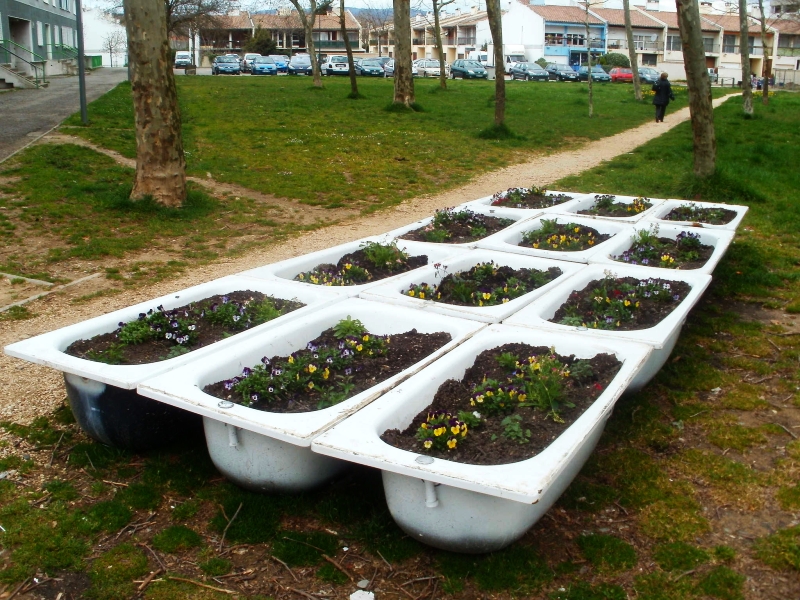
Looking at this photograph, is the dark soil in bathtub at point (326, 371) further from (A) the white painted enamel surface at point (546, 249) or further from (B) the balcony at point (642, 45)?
(B) the balcony at point (642, 45)

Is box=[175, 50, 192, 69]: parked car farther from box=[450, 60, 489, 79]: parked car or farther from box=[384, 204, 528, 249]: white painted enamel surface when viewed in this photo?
box=[384, 204, 528, 249]: white painted enamel surface

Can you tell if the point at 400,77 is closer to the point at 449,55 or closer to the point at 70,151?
the point at 70,151

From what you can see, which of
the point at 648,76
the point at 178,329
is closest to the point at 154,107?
the point at 178,329

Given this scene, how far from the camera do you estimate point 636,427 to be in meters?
4.39

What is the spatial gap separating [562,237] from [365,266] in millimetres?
1807

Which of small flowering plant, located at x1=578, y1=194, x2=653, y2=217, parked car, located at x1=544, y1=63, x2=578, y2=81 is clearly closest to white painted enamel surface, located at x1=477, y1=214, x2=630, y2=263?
small flowering plant, located at x1=578, y1=194, x2=653, y2=217

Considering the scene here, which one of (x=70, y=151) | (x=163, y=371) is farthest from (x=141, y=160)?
(x=163, y=371)

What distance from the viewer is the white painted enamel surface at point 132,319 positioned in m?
3.84

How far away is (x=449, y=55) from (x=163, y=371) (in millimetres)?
71766

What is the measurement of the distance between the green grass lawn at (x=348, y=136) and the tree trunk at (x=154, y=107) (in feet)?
5.73

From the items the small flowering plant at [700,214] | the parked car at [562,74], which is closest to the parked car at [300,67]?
the parked car at [562,74]

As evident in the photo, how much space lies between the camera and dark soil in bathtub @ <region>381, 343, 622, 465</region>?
3412mm

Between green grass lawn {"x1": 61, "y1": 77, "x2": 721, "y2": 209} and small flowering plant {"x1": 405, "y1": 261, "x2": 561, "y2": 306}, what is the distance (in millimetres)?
4993

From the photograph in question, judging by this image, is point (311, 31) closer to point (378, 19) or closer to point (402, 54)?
point (402, 54)
